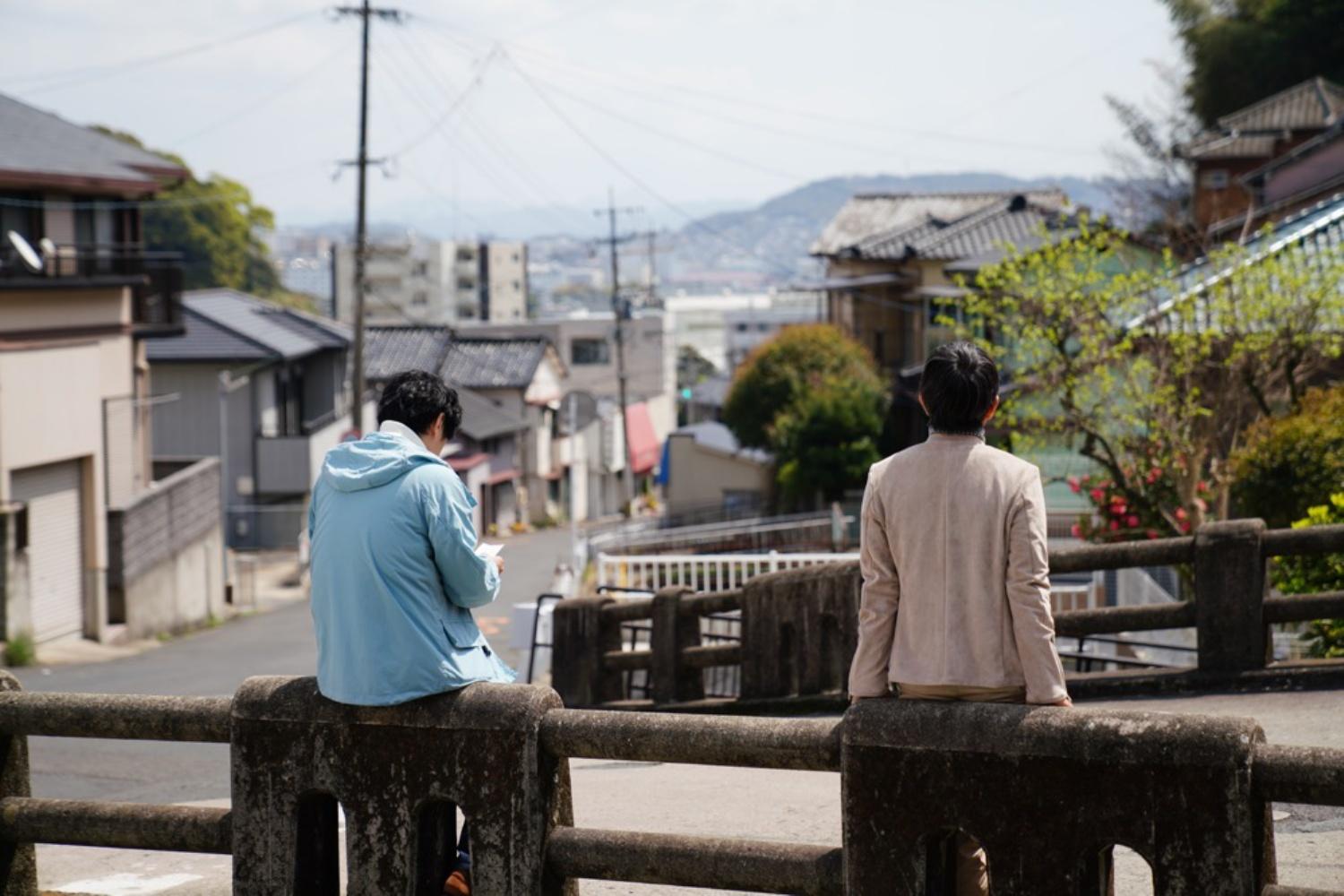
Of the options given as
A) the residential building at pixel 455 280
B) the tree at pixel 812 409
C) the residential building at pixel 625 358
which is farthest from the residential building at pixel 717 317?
the tree at pixel 812 409

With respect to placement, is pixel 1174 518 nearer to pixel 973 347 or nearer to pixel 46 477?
pixel 973 347

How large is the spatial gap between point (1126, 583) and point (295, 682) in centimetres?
1304

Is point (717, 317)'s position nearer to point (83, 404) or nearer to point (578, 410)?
point (578, 410)

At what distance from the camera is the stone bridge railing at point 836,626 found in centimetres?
906

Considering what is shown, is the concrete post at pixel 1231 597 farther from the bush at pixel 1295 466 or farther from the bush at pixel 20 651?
the bush at pixel 20 651

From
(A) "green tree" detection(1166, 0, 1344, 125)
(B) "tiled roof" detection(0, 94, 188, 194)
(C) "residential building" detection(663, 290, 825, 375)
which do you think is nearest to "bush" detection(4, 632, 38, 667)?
(B) "tiled roof" detection(0, 94, 188, 194)

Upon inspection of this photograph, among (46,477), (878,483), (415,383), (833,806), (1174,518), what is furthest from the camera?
(46,477)

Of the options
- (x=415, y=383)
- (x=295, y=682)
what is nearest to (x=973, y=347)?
(x=415, y=383)

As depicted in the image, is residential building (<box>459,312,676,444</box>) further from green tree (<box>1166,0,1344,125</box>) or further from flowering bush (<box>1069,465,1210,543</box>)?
flowering bush (<box>1069,465,1210,543</box>)

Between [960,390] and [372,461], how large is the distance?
188cm

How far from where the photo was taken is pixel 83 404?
88.9 feet

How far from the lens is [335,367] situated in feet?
156

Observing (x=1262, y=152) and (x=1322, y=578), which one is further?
(x=1262, y=152)

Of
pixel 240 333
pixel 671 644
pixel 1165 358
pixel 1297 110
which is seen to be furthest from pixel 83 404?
pixel 1297 110
